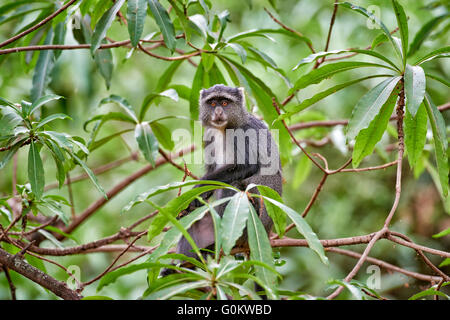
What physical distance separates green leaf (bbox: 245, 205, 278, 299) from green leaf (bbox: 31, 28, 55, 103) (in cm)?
222

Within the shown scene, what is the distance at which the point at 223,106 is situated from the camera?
13.7 ft

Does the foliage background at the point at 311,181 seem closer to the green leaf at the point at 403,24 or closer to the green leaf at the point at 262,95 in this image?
the green leaf at the point at 262,95

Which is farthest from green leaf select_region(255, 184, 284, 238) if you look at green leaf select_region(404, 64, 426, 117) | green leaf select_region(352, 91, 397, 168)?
green leaf select_region(404, 64, 426, 117)

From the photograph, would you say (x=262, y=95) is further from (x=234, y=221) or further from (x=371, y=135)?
(x=234, y=221)

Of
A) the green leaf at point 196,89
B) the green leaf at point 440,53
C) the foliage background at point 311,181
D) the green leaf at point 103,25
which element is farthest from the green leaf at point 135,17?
the foliage background at point 311,181

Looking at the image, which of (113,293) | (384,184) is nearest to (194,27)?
(113,293)

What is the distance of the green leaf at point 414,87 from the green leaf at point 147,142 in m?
1.79

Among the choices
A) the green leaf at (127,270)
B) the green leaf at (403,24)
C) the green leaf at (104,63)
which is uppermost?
the green leaf at (104,63)

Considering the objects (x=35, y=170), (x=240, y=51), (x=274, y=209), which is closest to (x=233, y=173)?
(x=240, y=51)

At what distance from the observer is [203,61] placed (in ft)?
11.8

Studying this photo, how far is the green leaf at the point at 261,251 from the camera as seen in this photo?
6.56 ft

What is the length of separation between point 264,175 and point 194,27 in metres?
1.22
